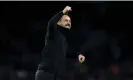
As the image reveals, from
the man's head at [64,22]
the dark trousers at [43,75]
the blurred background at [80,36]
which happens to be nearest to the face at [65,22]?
the man's head at [64,22]

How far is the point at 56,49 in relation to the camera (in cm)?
239

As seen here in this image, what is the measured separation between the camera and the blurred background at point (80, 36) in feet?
14.8

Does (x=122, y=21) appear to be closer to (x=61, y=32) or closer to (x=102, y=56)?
(x=102, y=56)

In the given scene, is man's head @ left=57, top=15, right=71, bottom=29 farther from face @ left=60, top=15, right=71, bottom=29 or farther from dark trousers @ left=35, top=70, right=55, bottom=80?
dark trousers @ left=35, top=70, right=55, bottom=80

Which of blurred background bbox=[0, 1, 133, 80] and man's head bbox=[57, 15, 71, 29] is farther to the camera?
blurred background bbox=[0, 1, 133, 80]

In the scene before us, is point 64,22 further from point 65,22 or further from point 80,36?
point 80,36

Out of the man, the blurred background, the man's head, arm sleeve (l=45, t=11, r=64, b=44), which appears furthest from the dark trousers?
the blurred background

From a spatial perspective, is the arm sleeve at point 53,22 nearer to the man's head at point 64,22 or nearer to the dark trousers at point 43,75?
the man's head at point 64,22

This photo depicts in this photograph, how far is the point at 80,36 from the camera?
4621 mm

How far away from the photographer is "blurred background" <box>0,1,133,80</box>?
450cm

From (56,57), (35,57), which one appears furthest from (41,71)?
(35,57)

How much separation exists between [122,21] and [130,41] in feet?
0.97

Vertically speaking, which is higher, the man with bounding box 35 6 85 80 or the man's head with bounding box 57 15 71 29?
the man's head with bounding box 57 15 71 29

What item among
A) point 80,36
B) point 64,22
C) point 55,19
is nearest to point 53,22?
point 55,19
